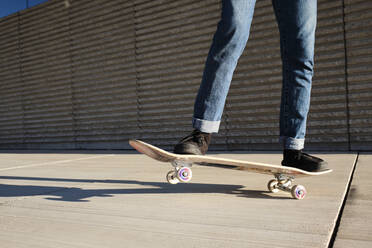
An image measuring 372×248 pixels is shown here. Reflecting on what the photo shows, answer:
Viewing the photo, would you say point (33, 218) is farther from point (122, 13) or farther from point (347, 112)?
point (122, 13)

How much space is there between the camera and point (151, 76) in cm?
499

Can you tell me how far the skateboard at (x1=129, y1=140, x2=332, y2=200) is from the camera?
1255mm

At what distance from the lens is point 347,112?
3.53m

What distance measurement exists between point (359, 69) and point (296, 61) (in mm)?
2413

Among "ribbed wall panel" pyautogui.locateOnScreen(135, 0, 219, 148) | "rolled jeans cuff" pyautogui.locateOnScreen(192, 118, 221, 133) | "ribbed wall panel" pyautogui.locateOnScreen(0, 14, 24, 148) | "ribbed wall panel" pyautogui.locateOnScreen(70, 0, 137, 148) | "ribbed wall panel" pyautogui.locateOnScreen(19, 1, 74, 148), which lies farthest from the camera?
"ribbed wall panel" pyautogui.locateOnScreen(0, 14, 24, 148)

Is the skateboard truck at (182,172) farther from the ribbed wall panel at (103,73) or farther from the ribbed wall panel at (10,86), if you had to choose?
the ribbed wall panel at (10,86)

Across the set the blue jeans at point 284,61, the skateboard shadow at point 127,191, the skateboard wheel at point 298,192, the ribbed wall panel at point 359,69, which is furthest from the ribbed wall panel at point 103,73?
the skateboard wheel at point 298,192

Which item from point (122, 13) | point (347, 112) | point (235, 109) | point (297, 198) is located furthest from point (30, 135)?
point (297, 198)

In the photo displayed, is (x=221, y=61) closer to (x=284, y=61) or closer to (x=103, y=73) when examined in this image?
(x=284, y=61)

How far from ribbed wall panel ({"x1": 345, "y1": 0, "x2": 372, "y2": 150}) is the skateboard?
2.42 metres

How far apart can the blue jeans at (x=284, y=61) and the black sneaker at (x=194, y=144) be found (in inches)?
1.2

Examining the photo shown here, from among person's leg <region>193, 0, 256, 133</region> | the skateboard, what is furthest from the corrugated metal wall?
person's leg <region>193, 0, 256, 133</region>

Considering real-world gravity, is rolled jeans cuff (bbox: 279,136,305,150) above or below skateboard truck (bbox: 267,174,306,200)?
above

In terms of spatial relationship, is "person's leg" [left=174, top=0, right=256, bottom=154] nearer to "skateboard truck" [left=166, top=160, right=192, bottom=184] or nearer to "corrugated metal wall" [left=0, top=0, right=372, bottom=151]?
"skateboard truck" [left=166, top=160, right=192, bottom=184]
